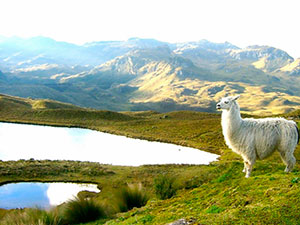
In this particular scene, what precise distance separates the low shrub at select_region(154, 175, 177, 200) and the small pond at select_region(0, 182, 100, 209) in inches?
333

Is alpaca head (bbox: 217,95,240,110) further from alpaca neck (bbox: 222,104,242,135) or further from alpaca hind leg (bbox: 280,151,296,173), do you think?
alpaca hind leg (bbox: 280,151,296,173)

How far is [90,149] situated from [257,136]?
117 feet

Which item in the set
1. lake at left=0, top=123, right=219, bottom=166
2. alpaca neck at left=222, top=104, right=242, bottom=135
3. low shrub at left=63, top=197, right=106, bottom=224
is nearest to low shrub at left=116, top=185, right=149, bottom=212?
low shrub at left=63, top=197, right=106, bottom=224

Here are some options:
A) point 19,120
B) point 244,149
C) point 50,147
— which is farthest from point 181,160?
point 19,120

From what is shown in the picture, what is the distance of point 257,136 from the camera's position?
15016 mm

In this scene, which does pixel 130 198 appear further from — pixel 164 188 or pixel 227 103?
pixel 227 103

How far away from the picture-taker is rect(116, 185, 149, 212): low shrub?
53.2 feet

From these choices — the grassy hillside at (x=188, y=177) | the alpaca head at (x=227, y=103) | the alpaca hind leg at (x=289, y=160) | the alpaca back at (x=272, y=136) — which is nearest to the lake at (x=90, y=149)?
the grassy hillside at (x=188, y=177)

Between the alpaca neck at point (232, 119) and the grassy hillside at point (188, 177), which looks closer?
the grassy hillside at point (188, 177)

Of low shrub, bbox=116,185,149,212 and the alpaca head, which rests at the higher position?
the alpaca head

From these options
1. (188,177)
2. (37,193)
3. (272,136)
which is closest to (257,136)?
(272,136)

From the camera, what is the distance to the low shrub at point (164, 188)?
1670cm

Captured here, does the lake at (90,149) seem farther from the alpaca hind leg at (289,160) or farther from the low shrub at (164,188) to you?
the alpaca hind leg at (289,160)

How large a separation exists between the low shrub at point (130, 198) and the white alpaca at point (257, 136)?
6.43 metres
